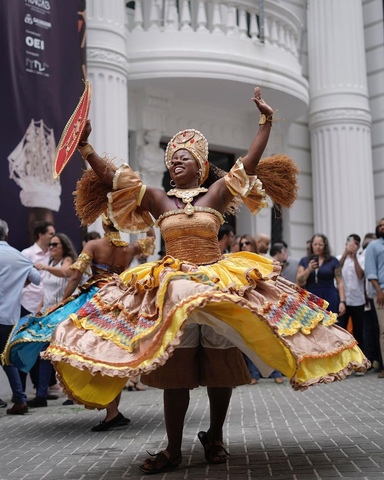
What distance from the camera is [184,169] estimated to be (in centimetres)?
479

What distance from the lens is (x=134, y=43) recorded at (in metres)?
11.7

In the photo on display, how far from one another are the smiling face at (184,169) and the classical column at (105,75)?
6.00 meters

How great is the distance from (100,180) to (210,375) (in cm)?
142

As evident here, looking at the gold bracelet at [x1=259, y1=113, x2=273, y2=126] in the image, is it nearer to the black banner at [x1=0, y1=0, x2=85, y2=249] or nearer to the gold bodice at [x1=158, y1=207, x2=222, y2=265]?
the gold bodice at [x1=158, y1=207, x2=222, y2=265]

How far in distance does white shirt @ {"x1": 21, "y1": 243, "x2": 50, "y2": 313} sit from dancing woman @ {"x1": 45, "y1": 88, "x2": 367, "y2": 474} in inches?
155

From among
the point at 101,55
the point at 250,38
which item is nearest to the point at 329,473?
the point at 101,55

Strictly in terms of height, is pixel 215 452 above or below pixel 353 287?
below

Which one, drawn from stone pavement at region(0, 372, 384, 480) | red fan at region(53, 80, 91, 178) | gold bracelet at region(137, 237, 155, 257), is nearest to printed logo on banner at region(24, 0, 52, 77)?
gold bracelet at region(137, 237, 155, 257)

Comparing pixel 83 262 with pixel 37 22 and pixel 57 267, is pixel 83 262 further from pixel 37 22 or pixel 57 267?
pixel 37 22

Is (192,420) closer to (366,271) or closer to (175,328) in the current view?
(175,328)

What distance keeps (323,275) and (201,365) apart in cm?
569

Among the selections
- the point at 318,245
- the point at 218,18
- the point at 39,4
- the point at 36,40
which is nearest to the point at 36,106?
the point at 36,40

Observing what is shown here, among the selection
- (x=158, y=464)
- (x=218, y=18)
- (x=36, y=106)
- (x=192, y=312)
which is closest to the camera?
(x=192, y=312)

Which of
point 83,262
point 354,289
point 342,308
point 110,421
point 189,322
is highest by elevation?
point 83,262
